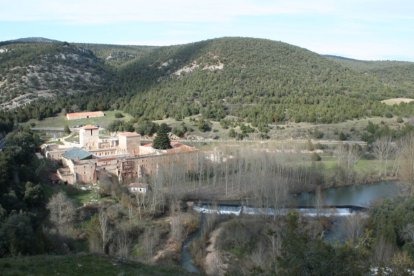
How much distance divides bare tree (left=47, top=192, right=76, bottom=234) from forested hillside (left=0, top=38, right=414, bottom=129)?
2614 centimetres

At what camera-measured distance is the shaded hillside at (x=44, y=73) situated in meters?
56.8

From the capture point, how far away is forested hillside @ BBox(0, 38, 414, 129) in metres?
51.1

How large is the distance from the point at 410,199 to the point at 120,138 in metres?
22.6

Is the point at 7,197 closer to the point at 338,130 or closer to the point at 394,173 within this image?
the point at 394,173

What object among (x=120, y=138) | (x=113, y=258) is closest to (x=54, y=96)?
(x=120, y=138)

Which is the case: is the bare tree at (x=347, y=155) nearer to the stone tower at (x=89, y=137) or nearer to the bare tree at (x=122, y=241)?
the stone tower at (x=89, y=137)

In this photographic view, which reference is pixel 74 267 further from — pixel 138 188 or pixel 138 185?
pixel 138 185

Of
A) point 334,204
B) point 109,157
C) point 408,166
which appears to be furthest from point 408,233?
point 109,157

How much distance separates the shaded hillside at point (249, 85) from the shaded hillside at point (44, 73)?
16.0 feet

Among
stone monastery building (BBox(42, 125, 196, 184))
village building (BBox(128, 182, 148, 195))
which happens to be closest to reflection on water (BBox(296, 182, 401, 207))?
stone monastery building (BBox(42, 125, 196, 184))

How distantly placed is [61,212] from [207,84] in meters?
41.6

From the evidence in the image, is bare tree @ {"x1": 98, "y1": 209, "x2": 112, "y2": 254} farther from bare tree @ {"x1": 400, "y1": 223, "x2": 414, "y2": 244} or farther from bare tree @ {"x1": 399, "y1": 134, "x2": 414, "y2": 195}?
bare tree @ {"x1": 399, "y1": 134, "x2": 414, "y2": 195}

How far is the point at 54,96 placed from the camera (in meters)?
58.9

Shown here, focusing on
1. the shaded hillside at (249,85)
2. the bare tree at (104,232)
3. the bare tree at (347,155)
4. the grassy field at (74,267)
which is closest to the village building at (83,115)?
the shaded hillside at (249,85)
